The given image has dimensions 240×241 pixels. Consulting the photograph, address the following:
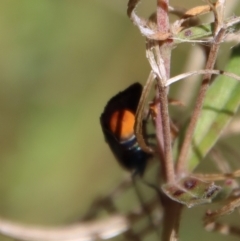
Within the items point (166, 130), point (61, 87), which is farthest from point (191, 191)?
point (61, 87)

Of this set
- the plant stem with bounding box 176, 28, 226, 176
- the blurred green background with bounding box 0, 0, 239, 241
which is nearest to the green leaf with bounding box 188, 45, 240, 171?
the plant stem with bounding box 176, 28, 226, 176

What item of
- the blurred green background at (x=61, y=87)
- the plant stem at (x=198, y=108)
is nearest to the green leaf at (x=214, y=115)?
Result: the plant stem at (x=198, y=108)

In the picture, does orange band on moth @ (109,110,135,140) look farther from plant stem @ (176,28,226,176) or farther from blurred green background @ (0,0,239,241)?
blurred green background @ (0,0,239,241)

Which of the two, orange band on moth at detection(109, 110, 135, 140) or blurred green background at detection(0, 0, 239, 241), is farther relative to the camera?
blurred green background at detection(0, 0, 239, 241)

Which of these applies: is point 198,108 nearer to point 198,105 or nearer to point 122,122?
point 198,105

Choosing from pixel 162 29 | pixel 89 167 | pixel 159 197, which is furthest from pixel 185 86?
pixel 89 167
